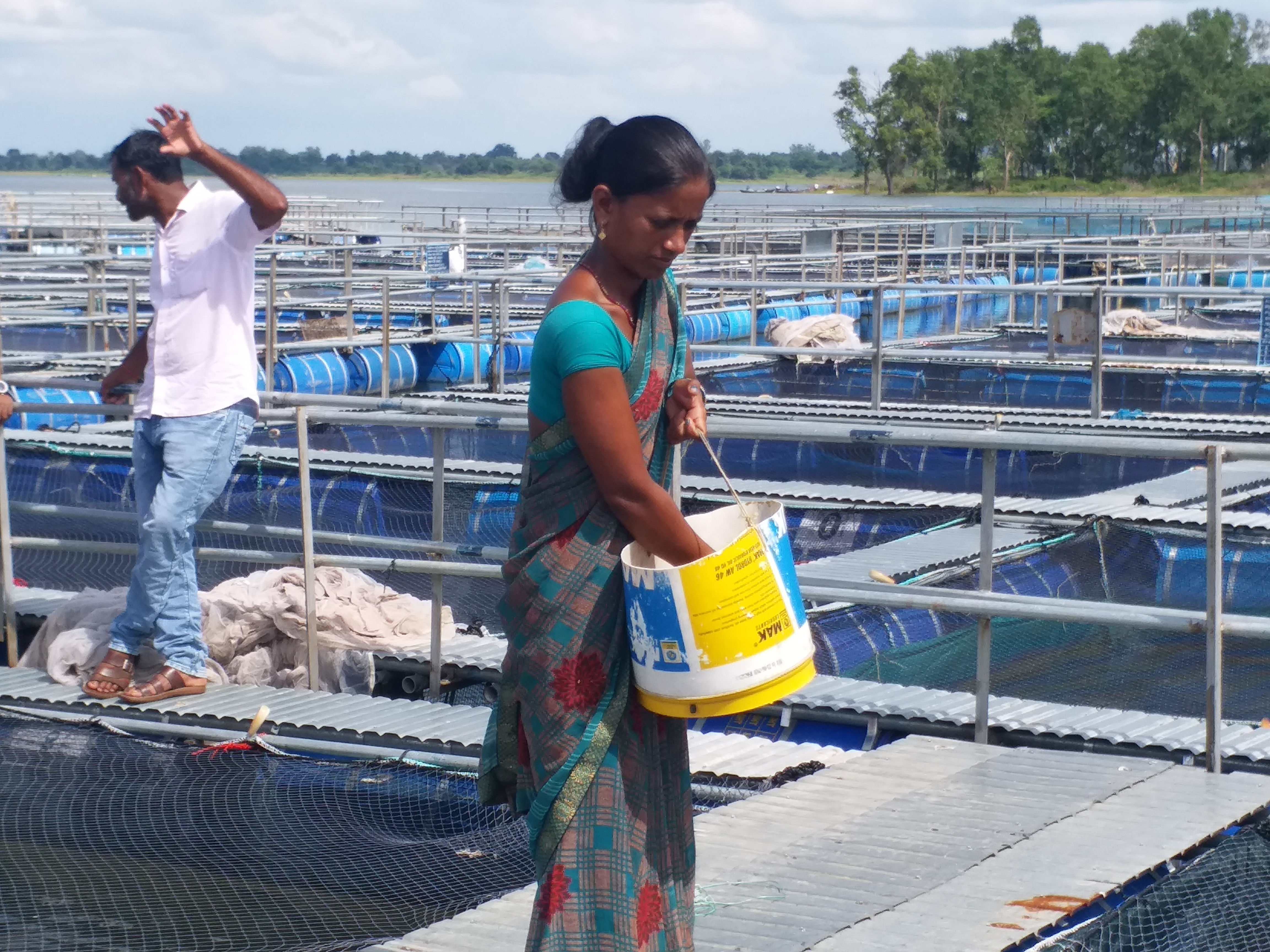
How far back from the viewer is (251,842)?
4055 millimetres

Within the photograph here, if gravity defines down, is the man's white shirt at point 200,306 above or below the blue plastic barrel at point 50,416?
above

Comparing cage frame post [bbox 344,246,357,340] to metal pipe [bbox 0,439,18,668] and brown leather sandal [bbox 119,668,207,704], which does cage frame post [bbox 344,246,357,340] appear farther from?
brown leather sandal [bbox 119,668,207,704]

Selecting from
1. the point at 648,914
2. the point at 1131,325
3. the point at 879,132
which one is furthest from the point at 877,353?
the point at 879,132

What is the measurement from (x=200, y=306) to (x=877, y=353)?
740 centimetres

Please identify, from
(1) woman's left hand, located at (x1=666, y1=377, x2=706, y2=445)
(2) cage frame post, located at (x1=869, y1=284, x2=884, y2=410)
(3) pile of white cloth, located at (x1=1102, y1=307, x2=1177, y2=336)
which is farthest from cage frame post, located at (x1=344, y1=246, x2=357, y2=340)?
(1) woman's left hand, located at (x1=666, y1=377, x2=706, y2=445)

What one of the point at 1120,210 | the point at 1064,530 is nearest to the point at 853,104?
the point at 1120,210

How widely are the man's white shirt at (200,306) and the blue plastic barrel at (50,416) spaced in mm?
6602

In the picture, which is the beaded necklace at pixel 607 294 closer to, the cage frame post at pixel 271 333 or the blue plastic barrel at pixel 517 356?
the cage frame post at pixel 271 333

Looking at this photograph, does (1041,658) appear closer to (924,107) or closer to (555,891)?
(555,891)

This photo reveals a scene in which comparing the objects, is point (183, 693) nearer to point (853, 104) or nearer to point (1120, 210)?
point (1120, 210)

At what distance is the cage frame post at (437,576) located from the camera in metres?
5.36

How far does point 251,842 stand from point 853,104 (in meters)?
92.4

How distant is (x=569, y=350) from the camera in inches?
95.0

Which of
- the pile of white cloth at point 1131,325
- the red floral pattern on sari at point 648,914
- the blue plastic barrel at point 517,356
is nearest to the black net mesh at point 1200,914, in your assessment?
the red floral pattern on sari at point 648,914
